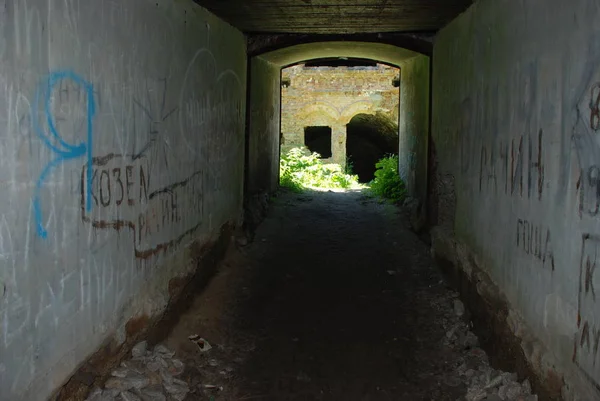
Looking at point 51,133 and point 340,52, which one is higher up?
point 340,52

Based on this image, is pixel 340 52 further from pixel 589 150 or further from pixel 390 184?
pixel 589 150

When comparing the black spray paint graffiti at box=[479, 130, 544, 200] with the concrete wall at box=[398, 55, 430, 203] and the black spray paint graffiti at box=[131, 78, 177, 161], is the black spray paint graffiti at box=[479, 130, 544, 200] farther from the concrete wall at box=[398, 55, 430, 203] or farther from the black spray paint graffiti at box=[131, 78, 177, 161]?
the concrete wall at box=[398, 55, 430, 203]

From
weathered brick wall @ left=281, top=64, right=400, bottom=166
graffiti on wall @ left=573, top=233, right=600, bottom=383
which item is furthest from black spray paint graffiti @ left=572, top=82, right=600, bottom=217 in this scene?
weathered brick wall @ left=281, top=64, right=400, bottom=166

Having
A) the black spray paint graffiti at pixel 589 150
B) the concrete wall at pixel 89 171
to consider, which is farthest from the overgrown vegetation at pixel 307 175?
the black spray paint graffiti at pixel 589 150

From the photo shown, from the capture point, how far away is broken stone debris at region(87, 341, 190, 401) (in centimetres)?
412

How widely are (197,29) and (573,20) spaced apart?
3.83 m

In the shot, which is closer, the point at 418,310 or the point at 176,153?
the point at 176,153

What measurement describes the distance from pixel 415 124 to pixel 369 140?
15981 millimetres

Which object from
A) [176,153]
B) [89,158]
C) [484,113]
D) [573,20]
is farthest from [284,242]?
[573,20]

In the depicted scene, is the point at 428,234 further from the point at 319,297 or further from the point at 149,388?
the point at 149,388

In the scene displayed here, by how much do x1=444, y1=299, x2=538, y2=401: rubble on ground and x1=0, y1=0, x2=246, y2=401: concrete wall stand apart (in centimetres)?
271

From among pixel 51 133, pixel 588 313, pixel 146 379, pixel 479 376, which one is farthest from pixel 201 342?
→ pixel 588 313

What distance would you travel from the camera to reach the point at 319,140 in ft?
87.7

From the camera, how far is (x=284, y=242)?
28.4ft
